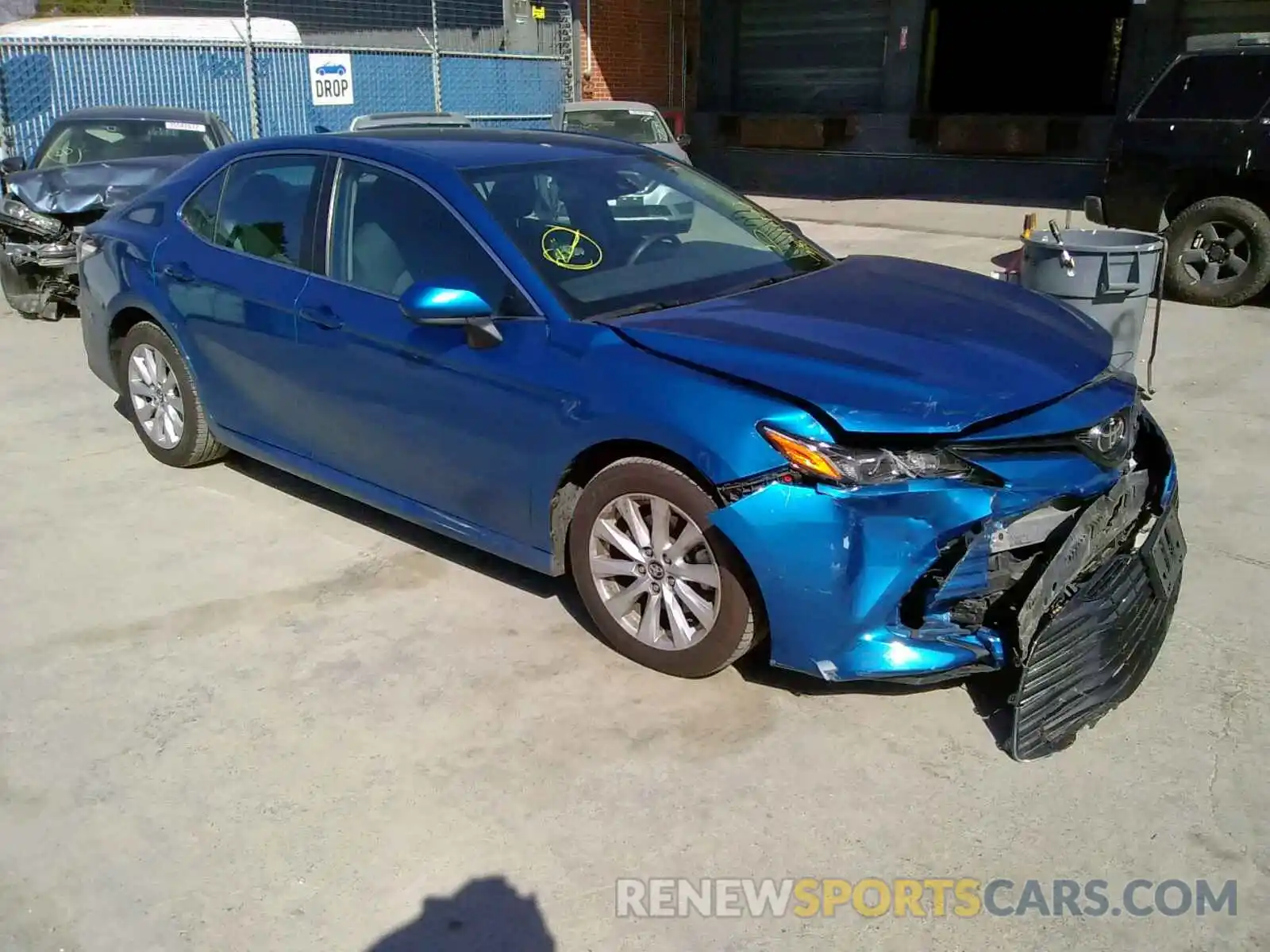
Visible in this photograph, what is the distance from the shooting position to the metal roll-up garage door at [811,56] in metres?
19.4

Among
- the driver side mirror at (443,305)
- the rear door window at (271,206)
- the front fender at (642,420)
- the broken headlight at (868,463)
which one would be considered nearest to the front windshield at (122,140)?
the rear door window at (271,206)

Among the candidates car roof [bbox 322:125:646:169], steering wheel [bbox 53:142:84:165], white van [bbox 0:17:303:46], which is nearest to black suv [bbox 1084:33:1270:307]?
car roof [bbox 322:125:646:169]

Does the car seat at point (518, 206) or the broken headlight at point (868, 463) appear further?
the car seat at point (518, 206)

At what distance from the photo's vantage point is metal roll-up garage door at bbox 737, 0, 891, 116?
19.4 meters

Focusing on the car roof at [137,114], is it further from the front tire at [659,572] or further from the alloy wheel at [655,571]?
the alloy wheel at [655,571]

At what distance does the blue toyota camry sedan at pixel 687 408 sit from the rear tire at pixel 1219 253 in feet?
18.7

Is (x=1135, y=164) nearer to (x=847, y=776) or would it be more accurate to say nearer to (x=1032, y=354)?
(x=1032, y=354)

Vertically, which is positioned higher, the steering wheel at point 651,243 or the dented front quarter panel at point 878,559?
the steering wheel at point 651,243

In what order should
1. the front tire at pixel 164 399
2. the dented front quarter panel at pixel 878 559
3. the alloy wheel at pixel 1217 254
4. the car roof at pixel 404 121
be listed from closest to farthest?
the dented front quarter panel at pixel 878 559
the front tire at pixel 164 399
the alloy wheel at pixel 1217 254
the car roof at pixel 404 121

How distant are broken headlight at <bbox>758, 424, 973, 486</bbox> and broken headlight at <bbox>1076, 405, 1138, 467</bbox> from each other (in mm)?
474

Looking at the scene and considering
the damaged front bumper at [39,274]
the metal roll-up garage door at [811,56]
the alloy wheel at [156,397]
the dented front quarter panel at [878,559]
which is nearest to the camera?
the dented front quarter panel at [878,559]

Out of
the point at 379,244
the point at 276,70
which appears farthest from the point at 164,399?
the point at 276,70

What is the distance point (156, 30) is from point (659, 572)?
15.2m

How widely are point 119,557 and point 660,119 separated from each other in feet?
34.5
